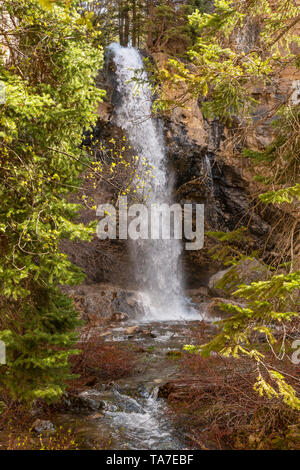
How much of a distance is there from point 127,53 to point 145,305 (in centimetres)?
1474

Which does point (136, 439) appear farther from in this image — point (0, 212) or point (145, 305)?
point (145, 305)

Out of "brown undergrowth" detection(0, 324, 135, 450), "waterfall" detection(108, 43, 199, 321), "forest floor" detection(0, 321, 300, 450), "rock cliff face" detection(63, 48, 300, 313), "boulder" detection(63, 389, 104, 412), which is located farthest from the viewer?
"waterfall" detection(108, 43, 199, 321)

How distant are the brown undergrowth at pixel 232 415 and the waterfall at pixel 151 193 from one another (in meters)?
11.6

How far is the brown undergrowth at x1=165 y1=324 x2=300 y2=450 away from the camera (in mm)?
4625

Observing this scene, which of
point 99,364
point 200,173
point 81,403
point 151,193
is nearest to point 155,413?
point 81,403

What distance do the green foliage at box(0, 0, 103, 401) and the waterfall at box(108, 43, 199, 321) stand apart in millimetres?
13450

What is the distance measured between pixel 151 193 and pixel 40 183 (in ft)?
51.7

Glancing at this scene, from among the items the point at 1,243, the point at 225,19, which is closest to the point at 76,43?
the point at 225,19

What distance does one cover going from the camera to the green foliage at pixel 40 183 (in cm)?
451

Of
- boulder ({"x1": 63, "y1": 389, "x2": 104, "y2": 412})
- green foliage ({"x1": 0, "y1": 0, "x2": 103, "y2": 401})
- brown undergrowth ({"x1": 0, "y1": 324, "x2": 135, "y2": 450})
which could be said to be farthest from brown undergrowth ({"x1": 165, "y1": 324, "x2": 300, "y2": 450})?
green foliage ({"x1": 0, "y1": 0, "x2": 103, "y2": 401})

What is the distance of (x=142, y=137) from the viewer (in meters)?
19.7

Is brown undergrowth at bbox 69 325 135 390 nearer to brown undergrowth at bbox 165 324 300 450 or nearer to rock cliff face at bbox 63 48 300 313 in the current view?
brown undergrowth at bbox 165 324 300 450

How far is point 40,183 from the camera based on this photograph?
4734mm

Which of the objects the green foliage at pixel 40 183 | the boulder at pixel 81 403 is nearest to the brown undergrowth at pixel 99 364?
the boulder at pixel 81 403
